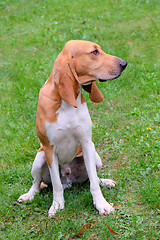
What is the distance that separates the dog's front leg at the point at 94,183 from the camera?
11.2ft

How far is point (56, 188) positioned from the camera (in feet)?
11.5

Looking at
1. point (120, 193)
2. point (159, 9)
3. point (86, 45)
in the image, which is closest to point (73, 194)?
point (120, 193)

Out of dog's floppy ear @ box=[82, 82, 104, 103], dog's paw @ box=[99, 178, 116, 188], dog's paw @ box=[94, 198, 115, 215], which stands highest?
dog's floppy ear @ box=[82, 82, 104, 103]

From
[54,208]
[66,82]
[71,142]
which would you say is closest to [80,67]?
[66,82]

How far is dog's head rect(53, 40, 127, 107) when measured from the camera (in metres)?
3.08

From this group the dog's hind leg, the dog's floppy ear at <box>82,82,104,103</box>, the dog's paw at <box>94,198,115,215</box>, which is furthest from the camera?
the dog's hind leg

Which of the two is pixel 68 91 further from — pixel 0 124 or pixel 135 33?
pixel 135 33

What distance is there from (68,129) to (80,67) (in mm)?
612

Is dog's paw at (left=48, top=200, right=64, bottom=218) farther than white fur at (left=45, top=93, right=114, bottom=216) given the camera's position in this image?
Yes

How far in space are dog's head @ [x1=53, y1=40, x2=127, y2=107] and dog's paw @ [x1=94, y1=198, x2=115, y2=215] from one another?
108cm

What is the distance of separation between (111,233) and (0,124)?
3066 millimetres

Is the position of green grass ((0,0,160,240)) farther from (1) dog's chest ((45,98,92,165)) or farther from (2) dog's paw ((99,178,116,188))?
(1) dog's chest ((45,98,92,165))

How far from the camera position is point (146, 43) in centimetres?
735

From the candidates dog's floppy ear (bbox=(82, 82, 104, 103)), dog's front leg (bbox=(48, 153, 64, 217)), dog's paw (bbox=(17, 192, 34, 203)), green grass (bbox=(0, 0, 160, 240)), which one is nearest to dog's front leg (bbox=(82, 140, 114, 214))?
green grass (bbox=(0, 0, 160, 240))
